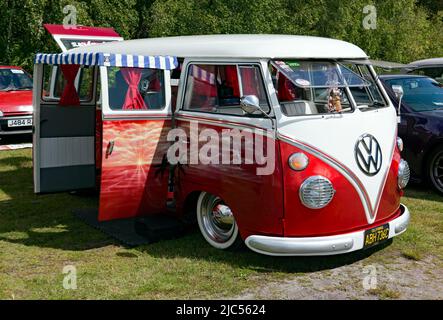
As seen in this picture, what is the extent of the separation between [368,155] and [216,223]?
1692 millimetres

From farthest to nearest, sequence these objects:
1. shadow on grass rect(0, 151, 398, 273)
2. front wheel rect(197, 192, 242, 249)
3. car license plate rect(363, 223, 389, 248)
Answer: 1. front wheel rect(197, 192, 242, 249)
2. shadow on grass rect(0, 151, 398, 273)
3. car license plate rect(363, 223, 389, 248)

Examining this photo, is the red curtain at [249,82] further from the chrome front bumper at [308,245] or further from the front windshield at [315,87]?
the chrome front bumper at [308,245]

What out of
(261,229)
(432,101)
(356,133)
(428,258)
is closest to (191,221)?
(261,229)

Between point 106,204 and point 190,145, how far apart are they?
106cm

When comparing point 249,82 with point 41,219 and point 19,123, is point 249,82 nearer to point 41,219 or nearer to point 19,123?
point 41,219

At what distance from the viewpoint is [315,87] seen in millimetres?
5289

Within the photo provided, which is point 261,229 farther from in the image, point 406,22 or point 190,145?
point 406,22

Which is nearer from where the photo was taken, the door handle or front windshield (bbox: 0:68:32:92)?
the door handle

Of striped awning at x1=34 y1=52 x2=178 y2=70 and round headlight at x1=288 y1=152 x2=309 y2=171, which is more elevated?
striped awning at x1=34 y1=52 x2=178 y2=70

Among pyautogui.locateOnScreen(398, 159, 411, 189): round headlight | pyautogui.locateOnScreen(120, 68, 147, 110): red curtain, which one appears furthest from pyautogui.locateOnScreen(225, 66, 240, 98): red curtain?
pyautogui.locateOnScreen(398, 159, 411, 189): round headlight

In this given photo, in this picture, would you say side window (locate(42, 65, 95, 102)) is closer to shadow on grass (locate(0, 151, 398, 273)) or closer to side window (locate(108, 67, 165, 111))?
shadow on grass (locate(0, 151, 398, 273))

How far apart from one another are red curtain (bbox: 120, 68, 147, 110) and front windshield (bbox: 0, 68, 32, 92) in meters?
7.85

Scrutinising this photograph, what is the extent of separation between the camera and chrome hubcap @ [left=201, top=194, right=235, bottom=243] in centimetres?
554

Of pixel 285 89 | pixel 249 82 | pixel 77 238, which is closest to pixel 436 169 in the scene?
pixel 285 89
